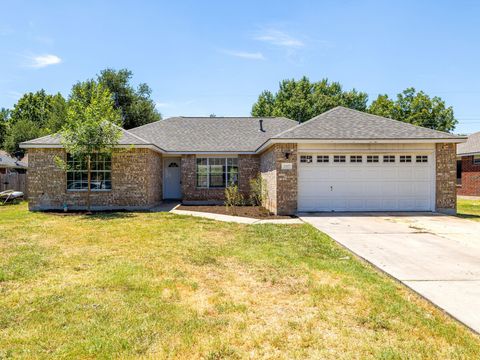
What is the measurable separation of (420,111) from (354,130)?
36.0 meters

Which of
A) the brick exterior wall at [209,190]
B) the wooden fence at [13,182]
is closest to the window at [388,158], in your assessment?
the brick exterior wall at [209,190]

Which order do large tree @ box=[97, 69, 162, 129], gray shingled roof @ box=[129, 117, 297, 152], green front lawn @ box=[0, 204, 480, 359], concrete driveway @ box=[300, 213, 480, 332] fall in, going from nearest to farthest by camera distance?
green front lawn @ box=[0, 204, 480, 359], concrete driveway @ box=[300, 213, 480, 332], gray shingled roof @ box=[129, 117, 297, 152], large tree @ box=[97, 69, 162, 129]

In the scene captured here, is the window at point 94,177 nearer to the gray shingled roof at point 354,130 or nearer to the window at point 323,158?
the gray shingled roof at point 354,130

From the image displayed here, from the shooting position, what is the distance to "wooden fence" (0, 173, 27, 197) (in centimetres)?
2127

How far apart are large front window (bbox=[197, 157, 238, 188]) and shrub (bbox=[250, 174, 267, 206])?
6.05ft

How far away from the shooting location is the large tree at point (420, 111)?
140 feet

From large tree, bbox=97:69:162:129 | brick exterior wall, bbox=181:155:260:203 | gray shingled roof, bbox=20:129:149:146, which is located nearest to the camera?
gray shingled roof, bbox=20:129:149:146

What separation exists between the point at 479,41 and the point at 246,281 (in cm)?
1977

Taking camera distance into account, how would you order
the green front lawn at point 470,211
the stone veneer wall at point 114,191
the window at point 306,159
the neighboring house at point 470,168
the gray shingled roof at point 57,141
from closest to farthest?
1. the green front lawn at point 470,211
2. the window at point 306,159
3. the gray shingled roof at point 57,141
4. the stone veneer wall at point 114,191
5. the neighboring house at point 470,168

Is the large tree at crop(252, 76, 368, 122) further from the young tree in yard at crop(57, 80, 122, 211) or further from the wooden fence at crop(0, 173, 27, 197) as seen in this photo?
the young tree in yard at crop(57, 80, 122, 211)

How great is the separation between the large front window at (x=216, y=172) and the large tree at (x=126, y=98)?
23962 millimetres

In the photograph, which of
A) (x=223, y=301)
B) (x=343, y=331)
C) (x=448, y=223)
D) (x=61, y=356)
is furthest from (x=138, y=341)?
(x=448, y=223)

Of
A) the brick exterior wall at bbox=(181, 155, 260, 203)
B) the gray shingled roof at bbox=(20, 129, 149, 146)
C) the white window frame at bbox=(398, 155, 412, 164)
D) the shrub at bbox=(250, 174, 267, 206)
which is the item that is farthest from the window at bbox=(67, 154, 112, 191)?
the white window frame at bbox=(398, 155, 412, 164)

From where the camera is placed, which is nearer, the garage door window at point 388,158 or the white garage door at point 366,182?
the white garage door at point 366,182
